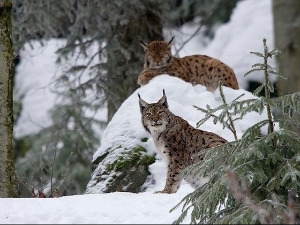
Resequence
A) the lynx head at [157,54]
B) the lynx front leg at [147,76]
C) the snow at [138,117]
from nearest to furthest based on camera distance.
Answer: the snow at [138,117] → the lynx front leg at [147,76] → the lynx head at [157,54]

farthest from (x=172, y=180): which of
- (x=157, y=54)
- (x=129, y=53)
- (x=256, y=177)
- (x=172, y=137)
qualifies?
(x=129, y=53)

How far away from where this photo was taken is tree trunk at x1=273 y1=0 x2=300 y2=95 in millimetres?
7551

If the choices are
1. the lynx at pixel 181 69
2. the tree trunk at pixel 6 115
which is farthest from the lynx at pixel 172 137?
the lynx at pixel 181 69

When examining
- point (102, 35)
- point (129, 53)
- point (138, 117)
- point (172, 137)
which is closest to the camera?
point (172, 137)

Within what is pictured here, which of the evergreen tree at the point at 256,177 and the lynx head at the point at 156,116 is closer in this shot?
the evergreen tree at the point at 256,177

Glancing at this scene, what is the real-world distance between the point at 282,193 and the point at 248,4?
49.8 ft

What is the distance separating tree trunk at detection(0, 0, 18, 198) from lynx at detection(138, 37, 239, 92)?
118 inches

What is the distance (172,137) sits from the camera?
314 inches

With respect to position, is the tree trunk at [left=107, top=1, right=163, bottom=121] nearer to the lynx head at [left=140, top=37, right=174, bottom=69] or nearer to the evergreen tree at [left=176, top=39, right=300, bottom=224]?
the lynx head at [left=140, top=37, right=174, bottom=69]

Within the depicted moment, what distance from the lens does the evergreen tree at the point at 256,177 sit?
498 centimetres

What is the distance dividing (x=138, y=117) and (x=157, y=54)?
1704mm

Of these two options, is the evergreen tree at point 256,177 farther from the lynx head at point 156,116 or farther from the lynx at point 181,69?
the lynx at point 181,69

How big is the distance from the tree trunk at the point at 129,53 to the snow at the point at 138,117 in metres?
1.51

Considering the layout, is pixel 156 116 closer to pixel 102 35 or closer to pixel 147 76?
pixel 147 76
